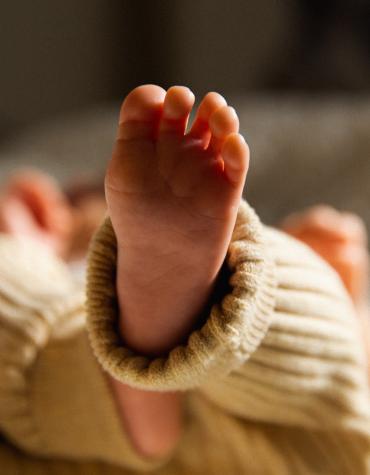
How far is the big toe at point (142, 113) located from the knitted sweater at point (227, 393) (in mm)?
97

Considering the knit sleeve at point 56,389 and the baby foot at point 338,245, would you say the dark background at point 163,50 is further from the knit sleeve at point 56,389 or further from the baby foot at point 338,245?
the knit sleeve at point 56,389

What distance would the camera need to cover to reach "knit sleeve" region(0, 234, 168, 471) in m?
0.58

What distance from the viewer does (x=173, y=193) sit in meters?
0.41

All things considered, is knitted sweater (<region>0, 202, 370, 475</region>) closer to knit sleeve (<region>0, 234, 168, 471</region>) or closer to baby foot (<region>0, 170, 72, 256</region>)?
knit sleeve (<region>0, 234, 168, 471</region>)

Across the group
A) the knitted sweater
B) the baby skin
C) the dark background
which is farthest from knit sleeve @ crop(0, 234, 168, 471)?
the dark background

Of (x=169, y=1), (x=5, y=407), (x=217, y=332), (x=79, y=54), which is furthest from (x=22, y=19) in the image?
(x=217, y=332)

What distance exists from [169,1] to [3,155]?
1.11 metres

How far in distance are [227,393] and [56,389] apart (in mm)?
153

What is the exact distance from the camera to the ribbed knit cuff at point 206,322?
1.49 feet

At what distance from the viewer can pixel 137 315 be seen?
47 centimetres

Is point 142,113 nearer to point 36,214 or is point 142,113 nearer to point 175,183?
point 175,183

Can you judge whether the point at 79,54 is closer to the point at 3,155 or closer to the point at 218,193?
the point at 3,155

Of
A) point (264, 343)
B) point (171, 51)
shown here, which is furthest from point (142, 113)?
point (171, 51)

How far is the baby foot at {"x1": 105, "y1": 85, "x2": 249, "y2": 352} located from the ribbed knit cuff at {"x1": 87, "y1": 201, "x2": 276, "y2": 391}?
0.03 metres
